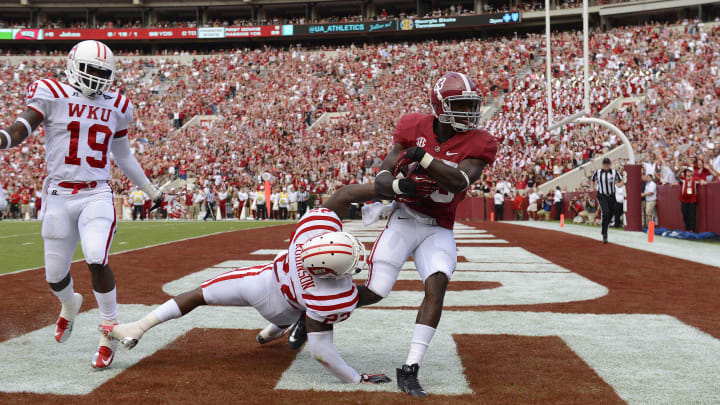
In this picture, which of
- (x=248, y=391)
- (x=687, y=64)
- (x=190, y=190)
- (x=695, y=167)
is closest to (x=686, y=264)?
(x=695, y=167)

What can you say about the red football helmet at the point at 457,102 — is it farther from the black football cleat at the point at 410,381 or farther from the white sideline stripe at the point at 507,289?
the white sideline stripe at the point at 507,289

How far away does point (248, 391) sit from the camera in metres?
2.99

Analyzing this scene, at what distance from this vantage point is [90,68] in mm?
3773

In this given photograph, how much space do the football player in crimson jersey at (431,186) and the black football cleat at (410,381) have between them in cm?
16

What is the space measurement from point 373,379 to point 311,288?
54 cm

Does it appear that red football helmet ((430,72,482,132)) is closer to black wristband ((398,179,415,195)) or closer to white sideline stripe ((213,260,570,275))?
black wristband ((398,179,415,195))

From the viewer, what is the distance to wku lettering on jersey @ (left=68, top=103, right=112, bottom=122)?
3.76 meters

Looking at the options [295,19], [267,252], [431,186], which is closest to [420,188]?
[431,186]

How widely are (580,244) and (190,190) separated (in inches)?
830

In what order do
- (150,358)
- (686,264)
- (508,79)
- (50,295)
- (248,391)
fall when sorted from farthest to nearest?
(508,79)
(686,264)
(50,295)
(150,358)
(248,391)

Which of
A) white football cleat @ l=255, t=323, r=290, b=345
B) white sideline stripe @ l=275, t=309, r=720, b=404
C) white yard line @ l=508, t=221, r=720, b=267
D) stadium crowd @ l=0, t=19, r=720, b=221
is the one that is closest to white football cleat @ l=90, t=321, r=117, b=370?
white football cleat @ l=255, t=323, r=290, b=345

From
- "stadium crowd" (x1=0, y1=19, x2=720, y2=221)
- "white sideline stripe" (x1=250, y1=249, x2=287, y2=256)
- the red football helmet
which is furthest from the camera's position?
"stadium crowd" (x1=0, y1=19, x2=720, y2=221)

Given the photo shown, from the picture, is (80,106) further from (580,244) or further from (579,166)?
(579,166)

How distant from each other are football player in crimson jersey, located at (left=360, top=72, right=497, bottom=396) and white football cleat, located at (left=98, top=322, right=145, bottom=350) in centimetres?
124
